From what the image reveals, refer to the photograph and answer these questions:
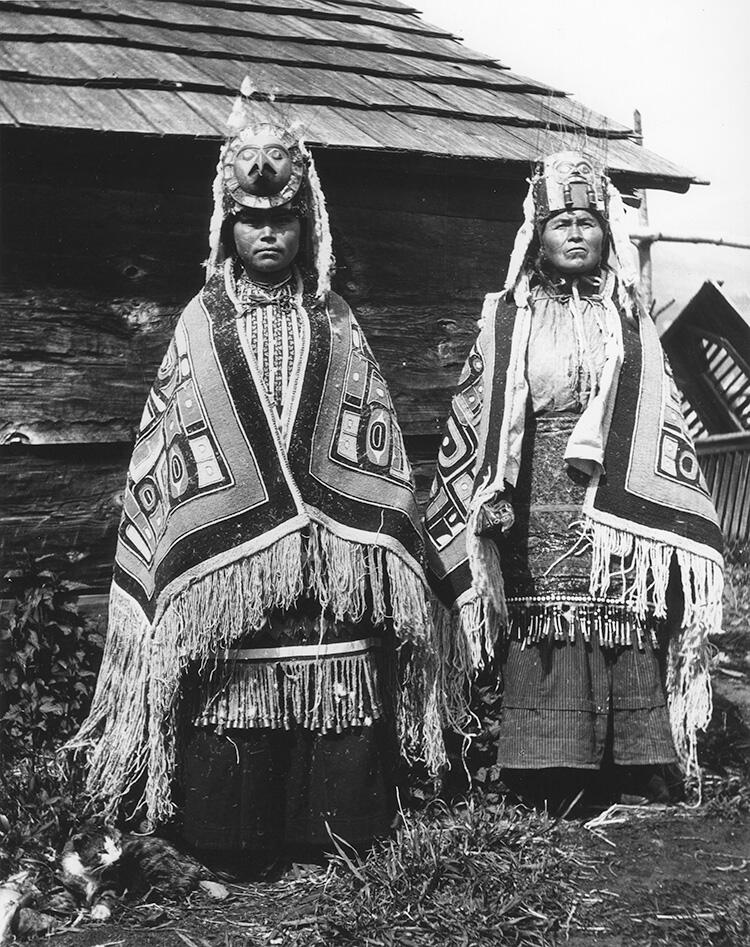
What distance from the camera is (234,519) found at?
297cm

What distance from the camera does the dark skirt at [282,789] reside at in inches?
120

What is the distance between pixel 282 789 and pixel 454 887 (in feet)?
1.90

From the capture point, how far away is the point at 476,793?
11.6 ft

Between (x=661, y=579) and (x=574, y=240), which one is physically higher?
(x=574, y=240)

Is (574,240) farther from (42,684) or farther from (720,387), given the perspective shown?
(720,387)

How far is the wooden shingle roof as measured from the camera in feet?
12.0

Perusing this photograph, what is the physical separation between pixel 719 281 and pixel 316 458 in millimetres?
5627

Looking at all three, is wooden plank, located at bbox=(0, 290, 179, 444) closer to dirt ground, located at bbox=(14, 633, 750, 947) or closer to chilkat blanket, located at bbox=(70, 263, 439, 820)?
chilkat blanket, located at bbox=(70, 263, 439, 820)

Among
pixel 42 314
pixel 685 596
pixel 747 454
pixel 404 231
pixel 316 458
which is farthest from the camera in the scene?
pixel 747 454

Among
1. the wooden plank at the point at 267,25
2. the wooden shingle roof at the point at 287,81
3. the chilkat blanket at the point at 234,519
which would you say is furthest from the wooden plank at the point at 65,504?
the wooden plank at the point at 267,25

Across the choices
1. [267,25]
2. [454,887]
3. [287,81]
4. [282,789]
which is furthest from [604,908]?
[267,25]

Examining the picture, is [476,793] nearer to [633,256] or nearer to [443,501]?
[443,501]

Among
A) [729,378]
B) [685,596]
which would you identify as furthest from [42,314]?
[729,378]

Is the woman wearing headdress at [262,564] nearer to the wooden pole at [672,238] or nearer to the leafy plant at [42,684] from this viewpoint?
the leafy plant at [42,684]
